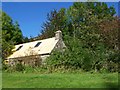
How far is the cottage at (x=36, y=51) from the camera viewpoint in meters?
32.4

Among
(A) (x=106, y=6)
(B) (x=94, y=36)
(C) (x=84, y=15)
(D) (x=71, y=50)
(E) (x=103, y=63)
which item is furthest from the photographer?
(A) (x=106, y=6)

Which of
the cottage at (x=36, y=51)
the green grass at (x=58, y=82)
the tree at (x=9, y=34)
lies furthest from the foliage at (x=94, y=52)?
the tree at (x=9, y=34)

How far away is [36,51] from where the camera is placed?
117 feet

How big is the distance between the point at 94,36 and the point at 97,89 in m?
18.9

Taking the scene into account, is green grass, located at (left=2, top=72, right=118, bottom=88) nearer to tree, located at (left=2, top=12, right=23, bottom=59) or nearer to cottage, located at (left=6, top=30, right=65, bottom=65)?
cottage, located at (left=6, top=30, right=65, bottom=65)

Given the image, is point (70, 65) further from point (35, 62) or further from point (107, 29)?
point (35, 62)

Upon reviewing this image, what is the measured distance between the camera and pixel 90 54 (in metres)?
Result: 23.3

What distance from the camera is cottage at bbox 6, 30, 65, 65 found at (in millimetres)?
32438

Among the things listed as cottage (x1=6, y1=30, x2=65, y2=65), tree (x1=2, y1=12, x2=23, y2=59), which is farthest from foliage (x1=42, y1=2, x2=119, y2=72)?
tree (x1=2, y1=12, x2=23, y2=59)

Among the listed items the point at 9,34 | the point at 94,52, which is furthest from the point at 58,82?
the point at 9,34

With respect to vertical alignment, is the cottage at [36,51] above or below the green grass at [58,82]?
above

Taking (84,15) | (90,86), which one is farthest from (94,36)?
(90,86)

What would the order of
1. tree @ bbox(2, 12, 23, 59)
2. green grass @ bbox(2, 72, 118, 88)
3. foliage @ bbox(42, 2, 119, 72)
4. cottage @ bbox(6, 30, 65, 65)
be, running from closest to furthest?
green grass @ bbox(2, 72, 118, 88) < foliage @ bbox(42, 2, 119, 72) < cottage @ bbox(6, 30, 65, 65) < tree @ bbox(2, 12, 23, 59)

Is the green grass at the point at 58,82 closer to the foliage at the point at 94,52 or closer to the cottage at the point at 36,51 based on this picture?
the foliage at the point at 94,52
